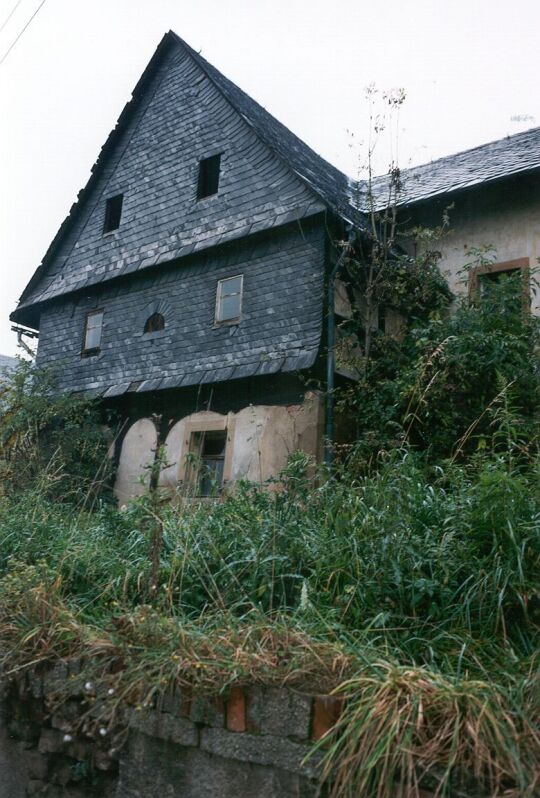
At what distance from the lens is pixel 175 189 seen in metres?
13.3

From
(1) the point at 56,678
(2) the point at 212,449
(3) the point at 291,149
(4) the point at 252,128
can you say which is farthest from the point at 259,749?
(3) the point at 291,149

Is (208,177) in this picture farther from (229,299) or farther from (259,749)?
(259,749)

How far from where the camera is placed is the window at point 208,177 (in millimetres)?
13029

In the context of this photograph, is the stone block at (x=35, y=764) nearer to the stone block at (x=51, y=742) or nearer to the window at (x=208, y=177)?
the stone block at (x=51, y=742)

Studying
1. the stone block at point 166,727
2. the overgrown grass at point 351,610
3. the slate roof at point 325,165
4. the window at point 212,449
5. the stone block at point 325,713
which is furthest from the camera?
the slate roof at point 325,165

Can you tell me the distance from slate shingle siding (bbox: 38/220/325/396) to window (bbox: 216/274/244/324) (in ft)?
0.35

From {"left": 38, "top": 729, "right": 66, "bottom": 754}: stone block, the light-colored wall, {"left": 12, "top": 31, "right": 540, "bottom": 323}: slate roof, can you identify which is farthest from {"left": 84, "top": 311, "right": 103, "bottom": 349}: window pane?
{"left": 38, "top": 729, "right": 66, "bottom": 754}: stone block

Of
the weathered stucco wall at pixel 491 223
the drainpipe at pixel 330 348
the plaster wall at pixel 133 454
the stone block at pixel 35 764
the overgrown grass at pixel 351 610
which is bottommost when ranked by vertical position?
the stone block at pixel 35 764

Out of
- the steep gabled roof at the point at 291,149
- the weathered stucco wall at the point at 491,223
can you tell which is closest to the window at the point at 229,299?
the steep gabled roof at the point at 291,149

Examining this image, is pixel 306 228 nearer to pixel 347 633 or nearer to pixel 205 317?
pixel 205 317

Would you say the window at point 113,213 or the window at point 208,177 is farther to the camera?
the window at point 113,213

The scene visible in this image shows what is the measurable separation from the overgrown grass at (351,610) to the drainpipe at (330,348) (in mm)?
4472

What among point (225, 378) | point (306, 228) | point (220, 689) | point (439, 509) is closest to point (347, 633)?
point (220, 689)

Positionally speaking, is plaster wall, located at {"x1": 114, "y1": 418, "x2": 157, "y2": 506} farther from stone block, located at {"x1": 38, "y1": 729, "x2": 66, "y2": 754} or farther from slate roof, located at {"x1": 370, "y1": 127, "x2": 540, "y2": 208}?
stone block, located at {"x1": 38, "y1": 729, "x2": 66, "y2": 754}
